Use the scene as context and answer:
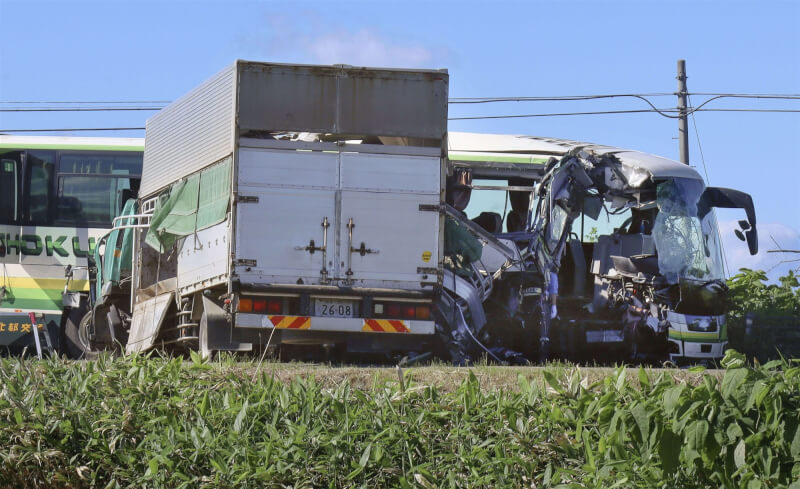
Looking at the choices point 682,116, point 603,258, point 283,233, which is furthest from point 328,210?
point 682,116

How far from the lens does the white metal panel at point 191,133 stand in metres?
14.6

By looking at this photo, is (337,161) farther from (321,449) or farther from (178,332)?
(321,449)

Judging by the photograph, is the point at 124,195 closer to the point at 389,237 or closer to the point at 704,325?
the point at 389,237

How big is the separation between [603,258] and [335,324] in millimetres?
5704

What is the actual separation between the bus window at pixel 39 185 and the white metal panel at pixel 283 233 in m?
10.1

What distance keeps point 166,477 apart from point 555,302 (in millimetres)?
10979

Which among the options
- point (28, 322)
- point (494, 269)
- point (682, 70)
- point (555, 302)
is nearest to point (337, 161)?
point (494, 269)

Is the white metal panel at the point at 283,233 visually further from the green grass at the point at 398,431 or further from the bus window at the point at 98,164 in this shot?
the bus window at the point at 98,164

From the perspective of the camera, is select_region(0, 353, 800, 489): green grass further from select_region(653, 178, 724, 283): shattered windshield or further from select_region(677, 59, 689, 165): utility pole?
select_region(677, 59, 689, 165): utility pole

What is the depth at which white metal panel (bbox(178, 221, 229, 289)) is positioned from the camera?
564 inches

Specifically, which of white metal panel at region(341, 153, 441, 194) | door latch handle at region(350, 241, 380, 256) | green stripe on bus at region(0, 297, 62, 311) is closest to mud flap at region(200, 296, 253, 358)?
door latch handle at region(350, 241, 380, 256)

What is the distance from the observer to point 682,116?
31078 mm

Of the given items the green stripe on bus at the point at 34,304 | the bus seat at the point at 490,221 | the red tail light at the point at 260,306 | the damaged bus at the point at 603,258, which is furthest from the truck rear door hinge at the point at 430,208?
the green stripe on bus at the point at 34,304

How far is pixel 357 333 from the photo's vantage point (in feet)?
47.0
